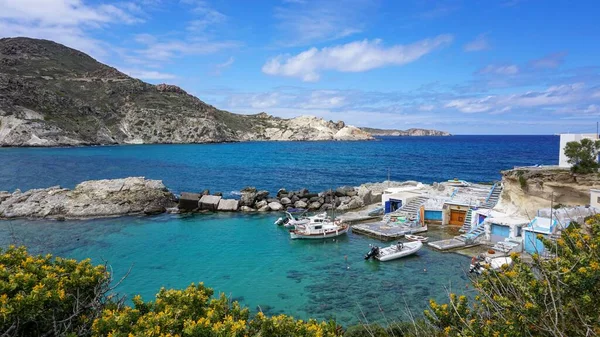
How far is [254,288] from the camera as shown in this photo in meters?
26.2

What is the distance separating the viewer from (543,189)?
36750 mm

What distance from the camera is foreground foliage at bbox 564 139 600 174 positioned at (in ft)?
117

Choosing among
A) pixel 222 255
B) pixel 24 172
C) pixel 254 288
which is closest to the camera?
pixel 254 288

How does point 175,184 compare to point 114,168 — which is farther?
point 114,168

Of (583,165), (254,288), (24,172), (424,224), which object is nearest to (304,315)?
(254,288)

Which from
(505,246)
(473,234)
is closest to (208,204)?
(473,234)

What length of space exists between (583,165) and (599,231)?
1197 inches

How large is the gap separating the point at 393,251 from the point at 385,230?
6.57m

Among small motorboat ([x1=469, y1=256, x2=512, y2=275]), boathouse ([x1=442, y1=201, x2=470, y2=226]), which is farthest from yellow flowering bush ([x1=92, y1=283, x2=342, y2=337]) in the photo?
boathouse ([x1=442, y1=201, x2=470, y2=226])

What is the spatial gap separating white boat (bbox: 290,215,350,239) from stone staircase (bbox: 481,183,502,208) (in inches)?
593

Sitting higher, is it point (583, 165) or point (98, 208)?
point (583, 165)

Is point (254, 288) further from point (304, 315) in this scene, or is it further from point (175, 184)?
point (175, 184)

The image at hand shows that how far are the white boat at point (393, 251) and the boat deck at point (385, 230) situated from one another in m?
3.90

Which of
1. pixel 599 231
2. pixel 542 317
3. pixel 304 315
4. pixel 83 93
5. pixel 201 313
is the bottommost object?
pixel 304 315
